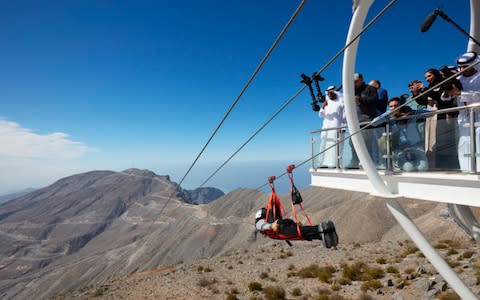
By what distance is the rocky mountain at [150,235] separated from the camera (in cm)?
4388

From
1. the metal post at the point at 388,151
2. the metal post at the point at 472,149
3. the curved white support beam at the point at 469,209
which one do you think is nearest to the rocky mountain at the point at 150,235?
the metal post at the point at 388,151

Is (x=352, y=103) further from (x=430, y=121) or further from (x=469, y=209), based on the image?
(x=469, y=209)

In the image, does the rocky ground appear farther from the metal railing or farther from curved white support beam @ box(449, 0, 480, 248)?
the metal railing

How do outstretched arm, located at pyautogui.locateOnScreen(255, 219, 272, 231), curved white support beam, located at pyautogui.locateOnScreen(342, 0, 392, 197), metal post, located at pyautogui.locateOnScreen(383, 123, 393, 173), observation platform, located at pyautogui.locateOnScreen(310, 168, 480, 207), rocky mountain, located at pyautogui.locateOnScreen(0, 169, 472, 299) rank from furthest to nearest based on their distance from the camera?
1. rocky mountain, located at pyautogui.locateOnScreen(0, 169, 472, 299)
2. outstretched arm, located at pyautogui.locateOnScreen(255, 219, 272, 231)
3. metal post, located at pyautogui.locateOnScreen(383, 123, 393, 173)
4. curved white support beam, located at pyautogui.locateOnScreen(342, 0, 392, 197)
5. observation platform, located at pyautogui.locateOnScreen(310, 168, 480, 207)

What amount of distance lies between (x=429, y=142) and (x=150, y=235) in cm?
11914

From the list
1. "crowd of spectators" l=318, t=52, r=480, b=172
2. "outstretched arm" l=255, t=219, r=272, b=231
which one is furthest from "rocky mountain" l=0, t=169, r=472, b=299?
"crowd of spectators" l=318, t=52, r=480, b=172

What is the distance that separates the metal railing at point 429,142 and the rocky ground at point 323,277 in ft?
34.9

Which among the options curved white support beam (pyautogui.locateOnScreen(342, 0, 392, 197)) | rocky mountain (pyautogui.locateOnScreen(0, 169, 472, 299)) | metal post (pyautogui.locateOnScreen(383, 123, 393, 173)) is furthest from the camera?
rocky mountain (pyautogui.locateOnScreen(0, 169, 472, 299))

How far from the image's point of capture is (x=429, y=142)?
223 inches

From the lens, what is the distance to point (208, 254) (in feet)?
220

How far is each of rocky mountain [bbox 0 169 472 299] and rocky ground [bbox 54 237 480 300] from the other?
11.2 metres

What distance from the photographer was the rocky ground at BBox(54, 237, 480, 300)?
15805mm

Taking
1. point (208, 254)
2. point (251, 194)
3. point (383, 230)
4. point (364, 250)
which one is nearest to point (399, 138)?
point (364, 250)

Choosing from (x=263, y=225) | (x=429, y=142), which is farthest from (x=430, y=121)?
(x=263, y=225)
